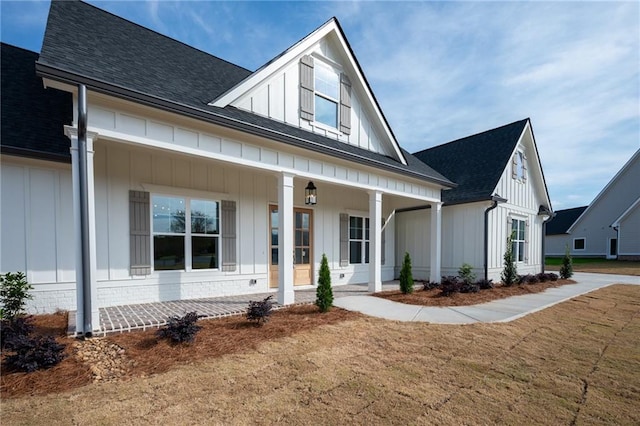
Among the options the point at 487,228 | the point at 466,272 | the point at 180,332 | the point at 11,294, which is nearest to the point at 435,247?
the point at 466,272

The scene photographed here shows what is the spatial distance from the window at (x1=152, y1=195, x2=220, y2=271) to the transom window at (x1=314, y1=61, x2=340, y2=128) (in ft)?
11.9

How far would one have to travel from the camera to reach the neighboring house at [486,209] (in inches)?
425

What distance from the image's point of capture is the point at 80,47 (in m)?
5.16

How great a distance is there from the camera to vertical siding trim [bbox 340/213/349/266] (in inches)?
390

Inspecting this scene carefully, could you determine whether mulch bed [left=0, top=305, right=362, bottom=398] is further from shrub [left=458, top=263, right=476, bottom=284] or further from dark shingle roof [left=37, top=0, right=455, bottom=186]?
shrub [left=458, top=263, right=476, bottom=284]

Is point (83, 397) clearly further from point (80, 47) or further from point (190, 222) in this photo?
point (80, 47)

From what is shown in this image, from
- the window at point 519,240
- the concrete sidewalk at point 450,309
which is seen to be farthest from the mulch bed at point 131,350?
the window at point 519,240

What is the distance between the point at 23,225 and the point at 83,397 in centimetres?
399

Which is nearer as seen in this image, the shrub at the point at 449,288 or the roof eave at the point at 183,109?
the roof eave at the point at 183,109

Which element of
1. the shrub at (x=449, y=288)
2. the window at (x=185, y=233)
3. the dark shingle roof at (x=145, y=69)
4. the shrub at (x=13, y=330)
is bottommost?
the shrub at (x=449, y=288)

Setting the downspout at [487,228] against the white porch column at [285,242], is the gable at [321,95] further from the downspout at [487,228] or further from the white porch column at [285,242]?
the downspout at [487,228]

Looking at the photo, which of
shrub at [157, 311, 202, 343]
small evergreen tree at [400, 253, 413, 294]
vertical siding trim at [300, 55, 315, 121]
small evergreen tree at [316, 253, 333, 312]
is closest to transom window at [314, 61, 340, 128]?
vertical siding trim at [300, 55, 315, 121]

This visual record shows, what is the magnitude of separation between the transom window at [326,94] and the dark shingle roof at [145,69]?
793 mm

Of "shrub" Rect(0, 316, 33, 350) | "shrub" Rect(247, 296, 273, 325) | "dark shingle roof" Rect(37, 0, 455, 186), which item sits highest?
"dark shingle roof" Rect(37, 0, 455, 186)
